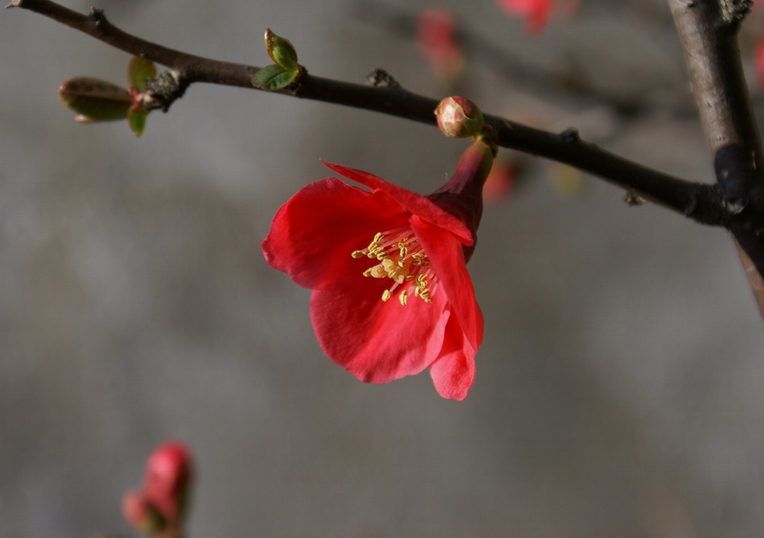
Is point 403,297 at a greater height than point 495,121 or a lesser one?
lesser

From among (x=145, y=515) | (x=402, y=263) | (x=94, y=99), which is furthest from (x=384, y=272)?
(x=145, y=515)

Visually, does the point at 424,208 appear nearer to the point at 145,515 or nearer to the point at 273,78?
the point at 273,78

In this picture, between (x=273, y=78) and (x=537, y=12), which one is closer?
(x=273, y=78)

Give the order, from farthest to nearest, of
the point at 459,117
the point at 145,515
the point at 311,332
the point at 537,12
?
the point at 311,332 < the point at 537,12 < the point at 145,515 < the point at 459,117

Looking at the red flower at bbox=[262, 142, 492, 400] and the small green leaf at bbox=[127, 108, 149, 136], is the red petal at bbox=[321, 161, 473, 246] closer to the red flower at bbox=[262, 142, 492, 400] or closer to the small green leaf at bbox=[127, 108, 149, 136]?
the red flower at bbox=[262, 142, 492, 400]

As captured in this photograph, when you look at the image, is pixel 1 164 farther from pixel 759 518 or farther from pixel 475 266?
pixel 759 518
